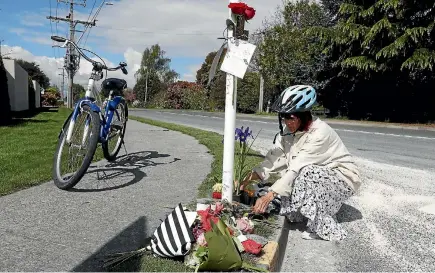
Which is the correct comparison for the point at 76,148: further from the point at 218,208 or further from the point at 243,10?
the point at 243,10

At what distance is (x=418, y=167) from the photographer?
25.4 ft

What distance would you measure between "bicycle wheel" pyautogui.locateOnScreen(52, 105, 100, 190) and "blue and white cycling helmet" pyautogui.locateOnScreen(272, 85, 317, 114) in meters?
2.00

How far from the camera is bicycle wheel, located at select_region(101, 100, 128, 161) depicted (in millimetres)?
5679

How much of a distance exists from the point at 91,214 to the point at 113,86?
2.42 m

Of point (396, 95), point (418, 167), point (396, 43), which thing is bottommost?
point (418, 167)

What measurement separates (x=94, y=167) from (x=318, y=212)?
10.6 feet

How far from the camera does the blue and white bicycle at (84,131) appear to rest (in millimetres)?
4445

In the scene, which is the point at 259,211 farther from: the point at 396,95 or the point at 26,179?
the point at 396,95

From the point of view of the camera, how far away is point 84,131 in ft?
15.5

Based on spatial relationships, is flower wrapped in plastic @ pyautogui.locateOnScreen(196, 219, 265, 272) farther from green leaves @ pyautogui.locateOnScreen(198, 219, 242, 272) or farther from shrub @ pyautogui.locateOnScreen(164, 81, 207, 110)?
shrub @ pyautogui.locateOnScreen(164, 81, 207, 110)

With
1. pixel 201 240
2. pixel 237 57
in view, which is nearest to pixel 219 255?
pixel 201 240

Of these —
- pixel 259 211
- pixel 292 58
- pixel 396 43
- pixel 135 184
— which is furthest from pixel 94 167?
pixel 292 58

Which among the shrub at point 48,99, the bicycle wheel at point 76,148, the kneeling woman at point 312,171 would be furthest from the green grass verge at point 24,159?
the shrub at point 48,99

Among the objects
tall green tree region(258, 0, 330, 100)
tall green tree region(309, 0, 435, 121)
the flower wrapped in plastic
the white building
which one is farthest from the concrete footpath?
tall green tree region(258, 0, 330, 100)
